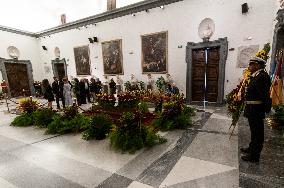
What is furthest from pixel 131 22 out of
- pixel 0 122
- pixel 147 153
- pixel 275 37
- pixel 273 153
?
pixel 273 153

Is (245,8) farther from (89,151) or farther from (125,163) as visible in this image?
(89,151)

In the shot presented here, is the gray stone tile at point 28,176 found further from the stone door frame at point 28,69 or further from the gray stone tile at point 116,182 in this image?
the stone door frame at point 28,69

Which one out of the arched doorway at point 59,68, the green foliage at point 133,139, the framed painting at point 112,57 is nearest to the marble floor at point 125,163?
the green foliage at point 133,139

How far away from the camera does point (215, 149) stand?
391cm

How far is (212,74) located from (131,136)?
251 inches

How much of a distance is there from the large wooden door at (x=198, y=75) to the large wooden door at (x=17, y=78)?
1317cm

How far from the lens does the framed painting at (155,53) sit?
32.4 ft

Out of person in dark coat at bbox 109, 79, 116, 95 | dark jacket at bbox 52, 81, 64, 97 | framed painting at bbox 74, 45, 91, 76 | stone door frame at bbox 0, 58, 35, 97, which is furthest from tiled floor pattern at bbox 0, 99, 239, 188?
stone door frame at bbox 0, 58, 35, 97

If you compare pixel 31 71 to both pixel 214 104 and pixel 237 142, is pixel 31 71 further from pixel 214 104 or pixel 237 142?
pixel 237 142

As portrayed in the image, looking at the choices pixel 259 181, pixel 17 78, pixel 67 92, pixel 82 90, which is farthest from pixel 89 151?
pixel 17 78

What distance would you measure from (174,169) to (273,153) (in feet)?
6.18

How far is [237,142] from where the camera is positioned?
420 cm

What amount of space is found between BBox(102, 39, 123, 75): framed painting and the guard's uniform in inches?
367

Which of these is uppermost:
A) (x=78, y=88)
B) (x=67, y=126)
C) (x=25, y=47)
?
(x=25, y=47)
